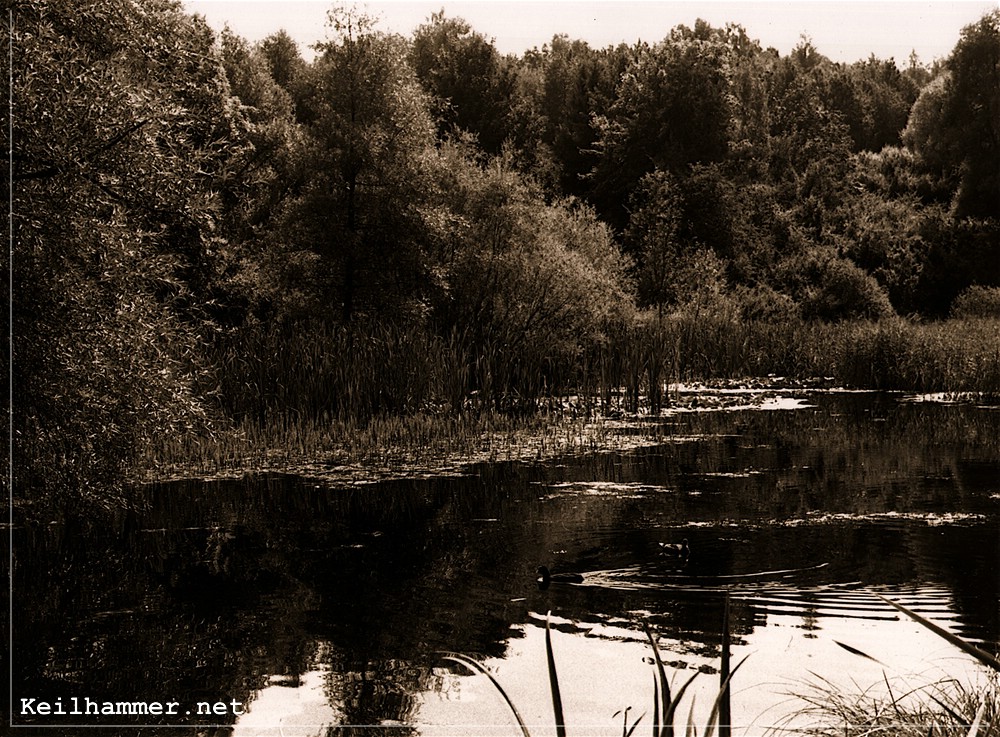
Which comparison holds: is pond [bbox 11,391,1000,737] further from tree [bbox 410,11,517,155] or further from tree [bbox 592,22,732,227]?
tree [bbox 410,11,517,155]

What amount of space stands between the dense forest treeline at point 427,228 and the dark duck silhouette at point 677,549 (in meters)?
4.12

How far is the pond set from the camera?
179 inches

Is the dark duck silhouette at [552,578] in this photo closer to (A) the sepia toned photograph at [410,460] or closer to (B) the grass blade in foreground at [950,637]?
(A) the sepia toned photograph at [410,460]

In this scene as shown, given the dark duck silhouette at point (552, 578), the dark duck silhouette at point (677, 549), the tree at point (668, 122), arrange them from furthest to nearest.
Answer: the tree at point (668, 122) < the dark duck silhouette at point (677, 549) < the dark duck silhouette at point (552, 578)

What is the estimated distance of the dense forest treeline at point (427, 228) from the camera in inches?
328

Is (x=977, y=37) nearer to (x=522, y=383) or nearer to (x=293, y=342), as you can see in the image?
(x=522, y=383)

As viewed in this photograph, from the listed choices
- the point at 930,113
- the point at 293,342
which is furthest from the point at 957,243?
the point at 293,342

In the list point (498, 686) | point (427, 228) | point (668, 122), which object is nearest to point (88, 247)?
point (498, 686)

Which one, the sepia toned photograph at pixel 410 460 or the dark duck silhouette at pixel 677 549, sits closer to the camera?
the sepia toned photograph at pixel 410 460

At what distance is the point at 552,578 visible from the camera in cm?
644

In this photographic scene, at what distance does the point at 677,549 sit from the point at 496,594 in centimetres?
130

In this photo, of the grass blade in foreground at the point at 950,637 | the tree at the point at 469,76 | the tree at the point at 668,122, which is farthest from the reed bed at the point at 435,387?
the tree at the point at 469,76

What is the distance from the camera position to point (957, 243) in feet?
114

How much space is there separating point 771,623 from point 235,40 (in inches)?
1109
